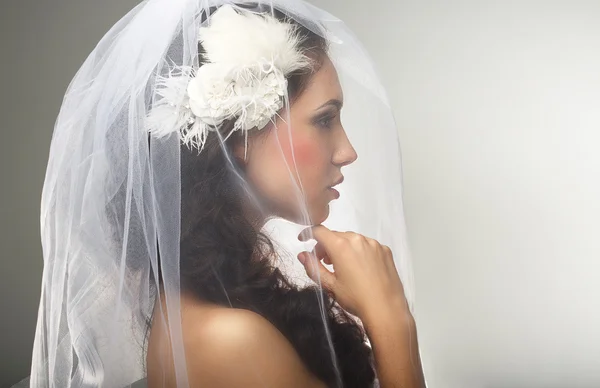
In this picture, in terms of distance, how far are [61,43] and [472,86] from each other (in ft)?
3.81

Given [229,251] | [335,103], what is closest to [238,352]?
[229,251]

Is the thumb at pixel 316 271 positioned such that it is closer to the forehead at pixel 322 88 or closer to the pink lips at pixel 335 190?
the pink lips at pixel 335 190

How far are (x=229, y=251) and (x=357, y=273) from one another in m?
0.19

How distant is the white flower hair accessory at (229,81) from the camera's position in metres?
1.14

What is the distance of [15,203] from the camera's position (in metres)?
2.32

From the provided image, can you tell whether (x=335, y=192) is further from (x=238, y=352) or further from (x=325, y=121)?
(x=238, y=352)

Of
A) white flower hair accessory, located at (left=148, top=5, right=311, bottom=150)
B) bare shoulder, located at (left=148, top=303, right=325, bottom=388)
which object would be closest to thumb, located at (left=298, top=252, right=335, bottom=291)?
bare shoulder, located at (left=148, top=303, right=325, bottom=388)

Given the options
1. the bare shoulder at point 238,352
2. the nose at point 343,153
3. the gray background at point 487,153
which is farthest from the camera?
the gray background at point 487,153

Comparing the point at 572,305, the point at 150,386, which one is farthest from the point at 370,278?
the point at 572,305

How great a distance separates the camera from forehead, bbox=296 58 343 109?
3.89 feet

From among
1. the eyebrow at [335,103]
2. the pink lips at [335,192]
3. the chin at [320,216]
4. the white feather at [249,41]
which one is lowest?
the chin at [320,216]

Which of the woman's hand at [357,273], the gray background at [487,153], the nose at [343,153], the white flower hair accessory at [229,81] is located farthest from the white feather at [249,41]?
the gray background at [487,153]

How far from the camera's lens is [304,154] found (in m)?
1.17

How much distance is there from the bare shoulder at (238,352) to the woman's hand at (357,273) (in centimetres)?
12
